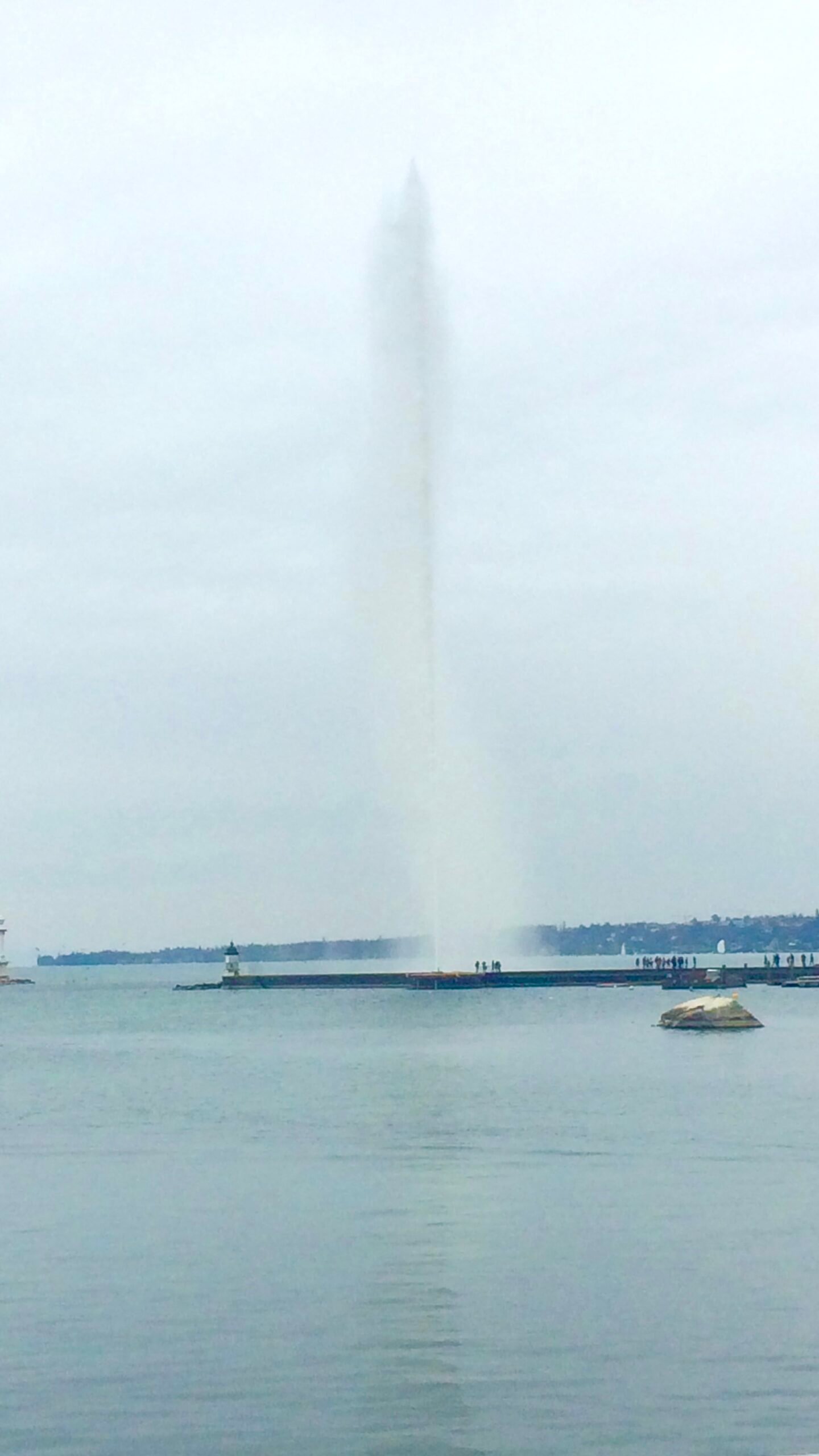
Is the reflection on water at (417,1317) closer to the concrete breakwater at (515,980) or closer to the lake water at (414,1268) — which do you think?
the lake water at (414,1268)

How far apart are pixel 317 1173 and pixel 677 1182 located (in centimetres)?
596

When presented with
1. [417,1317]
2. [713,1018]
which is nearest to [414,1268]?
[417,1317]

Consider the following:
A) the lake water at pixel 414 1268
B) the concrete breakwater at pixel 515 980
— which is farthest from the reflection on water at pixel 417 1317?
the concrete breakwater at pixel 515 980

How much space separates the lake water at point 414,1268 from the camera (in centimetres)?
1582

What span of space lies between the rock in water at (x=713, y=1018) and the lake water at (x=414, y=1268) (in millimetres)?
23686

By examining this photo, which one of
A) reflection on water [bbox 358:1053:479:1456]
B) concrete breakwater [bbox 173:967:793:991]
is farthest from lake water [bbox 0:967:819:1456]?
concrete breakwater [bbox 173:967:793:991]

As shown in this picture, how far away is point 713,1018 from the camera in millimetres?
73125

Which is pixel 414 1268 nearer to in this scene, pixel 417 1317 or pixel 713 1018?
pixel 417 1317

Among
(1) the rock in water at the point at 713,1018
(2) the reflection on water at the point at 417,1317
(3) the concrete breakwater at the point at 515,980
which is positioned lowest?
(2) the reflection on water at the point at 417,1317

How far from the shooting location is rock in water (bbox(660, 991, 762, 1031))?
72812 millimetres

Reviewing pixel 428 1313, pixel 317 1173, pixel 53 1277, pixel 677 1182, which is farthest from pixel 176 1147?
pixel 428 1313

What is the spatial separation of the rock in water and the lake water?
23.7 meters

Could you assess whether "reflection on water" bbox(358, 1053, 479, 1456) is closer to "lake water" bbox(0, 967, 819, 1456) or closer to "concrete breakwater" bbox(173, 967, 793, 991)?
"lake water" bbox(0, 967, 819, 1456)

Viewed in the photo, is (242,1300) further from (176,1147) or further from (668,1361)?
(176,1147)
